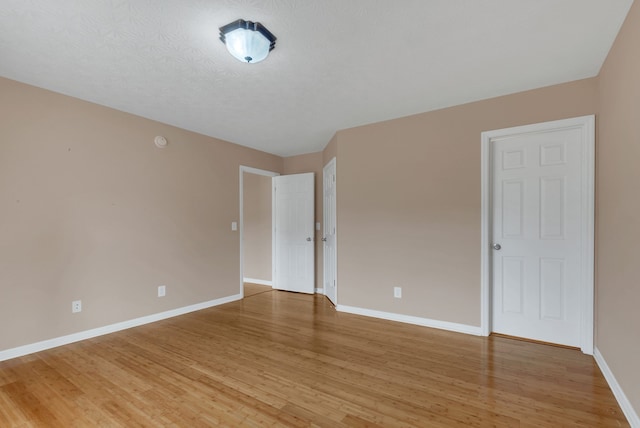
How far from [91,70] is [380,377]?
3.38 metres

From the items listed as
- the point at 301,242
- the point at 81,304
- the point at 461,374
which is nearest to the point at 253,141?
the point at 301,242

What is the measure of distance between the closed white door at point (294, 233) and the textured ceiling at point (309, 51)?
189 cm

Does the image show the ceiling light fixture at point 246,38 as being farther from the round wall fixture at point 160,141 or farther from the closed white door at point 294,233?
the closed white door at point 294,233

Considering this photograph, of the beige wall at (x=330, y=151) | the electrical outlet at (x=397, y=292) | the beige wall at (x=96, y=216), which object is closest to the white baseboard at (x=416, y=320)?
the electrical outlet at (x=397, y=292)

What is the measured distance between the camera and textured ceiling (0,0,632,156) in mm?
1683

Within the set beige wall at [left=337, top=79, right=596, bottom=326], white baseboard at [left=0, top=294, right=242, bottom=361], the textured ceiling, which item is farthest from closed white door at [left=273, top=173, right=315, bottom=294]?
the textured ceiling

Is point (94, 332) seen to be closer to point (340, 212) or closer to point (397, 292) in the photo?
point (340, 212)

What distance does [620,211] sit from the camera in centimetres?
191

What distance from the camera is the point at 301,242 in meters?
4.91

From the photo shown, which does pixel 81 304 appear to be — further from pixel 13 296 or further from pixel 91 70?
pixel 91 70

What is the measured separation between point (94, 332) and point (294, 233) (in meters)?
2.92

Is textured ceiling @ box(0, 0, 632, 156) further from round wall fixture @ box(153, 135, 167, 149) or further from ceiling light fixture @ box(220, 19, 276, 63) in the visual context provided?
round wall fixture @ box(153, 135, 167, 149)

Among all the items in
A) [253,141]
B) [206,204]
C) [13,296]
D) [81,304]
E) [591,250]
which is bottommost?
[81,304]

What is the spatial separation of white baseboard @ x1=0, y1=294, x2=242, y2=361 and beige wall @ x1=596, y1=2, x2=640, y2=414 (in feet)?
13.6
